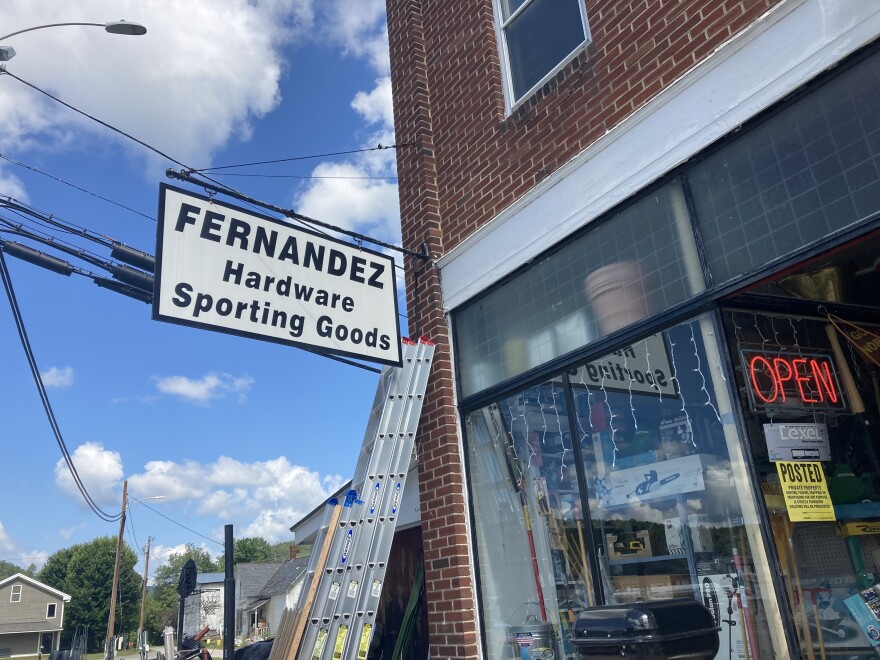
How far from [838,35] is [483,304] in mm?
3226

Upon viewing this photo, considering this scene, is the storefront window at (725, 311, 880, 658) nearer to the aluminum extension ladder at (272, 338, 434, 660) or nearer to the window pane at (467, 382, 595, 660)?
the window pane at (467, 382, 595, 660)

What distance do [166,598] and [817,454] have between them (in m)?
90.2

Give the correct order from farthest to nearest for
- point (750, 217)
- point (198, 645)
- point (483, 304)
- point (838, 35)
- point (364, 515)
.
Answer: point (198, 645)
point (483, 304)
point (364, 515)
point (750, 217)
point (838, 35)

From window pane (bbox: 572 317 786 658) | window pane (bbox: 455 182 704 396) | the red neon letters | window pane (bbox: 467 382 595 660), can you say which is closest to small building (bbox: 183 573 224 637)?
window pane (bbox: 467 382 595 660)

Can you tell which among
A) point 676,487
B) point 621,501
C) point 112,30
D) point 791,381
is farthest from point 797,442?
point 112,30

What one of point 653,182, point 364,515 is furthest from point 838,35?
point 364,515

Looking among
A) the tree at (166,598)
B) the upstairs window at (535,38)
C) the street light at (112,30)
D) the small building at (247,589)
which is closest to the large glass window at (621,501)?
the upstairs window at (535,38)

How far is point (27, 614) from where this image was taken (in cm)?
6278

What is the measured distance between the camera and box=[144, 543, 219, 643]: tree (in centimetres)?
7044

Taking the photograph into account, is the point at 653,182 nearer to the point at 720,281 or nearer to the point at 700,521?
the point at 720,281

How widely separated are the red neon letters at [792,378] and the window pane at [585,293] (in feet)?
2.40

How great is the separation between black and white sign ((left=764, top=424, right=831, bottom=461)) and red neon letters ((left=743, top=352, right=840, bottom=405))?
0.18 metres

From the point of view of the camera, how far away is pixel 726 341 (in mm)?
4121

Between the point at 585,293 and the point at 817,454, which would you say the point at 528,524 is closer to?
the point at 585,293
